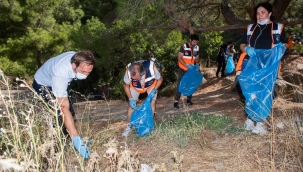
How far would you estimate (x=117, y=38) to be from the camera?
6605 millimetres

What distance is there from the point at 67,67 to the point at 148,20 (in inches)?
114

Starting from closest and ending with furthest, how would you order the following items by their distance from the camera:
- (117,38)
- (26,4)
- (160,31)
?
(160,31) < (117,38) < (26,4)

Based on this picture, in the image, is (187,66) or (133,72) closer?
(133,72)

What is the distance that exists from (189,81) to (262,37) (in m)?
1.82

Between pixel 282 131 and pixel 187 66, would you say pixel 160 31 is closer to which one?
pixel 187 66

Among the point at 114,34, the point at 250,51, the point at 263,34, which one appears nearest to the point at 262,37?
the point at 263,34

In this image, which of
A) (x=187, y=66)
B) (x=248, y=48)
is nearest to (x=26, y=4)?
(x=187, y=66)

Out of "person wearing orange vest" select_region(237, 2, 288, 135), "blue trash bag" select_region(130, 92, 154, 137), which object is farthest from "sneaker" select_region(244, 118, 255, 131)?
"blue trash bag" select_region(130, 92, 154, 137)

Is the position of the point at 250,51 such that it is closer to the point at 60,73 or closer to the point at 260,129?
the point at 260,129

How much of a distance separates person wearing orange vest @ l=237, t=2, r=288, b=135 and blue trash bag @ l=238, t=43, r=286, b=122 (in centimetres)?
10

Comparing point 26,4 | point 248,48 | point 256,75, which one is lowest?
point 256,75

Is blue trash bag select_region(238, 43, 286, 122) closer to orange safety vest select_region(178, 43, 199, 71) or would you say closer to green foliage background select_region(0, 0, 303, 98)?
green foliage background select_region(0, 0, 303, 98)

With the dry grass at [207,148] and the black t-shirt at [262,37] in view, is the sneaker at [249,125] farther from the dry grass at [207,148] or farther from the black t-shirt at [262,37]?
the black t-shirt at [262,37]

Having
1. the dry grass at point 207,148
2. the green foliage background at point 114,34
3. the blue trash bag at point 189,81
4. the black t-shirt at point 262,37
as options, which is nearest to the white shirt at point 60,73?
the dry grass at point 207,148
